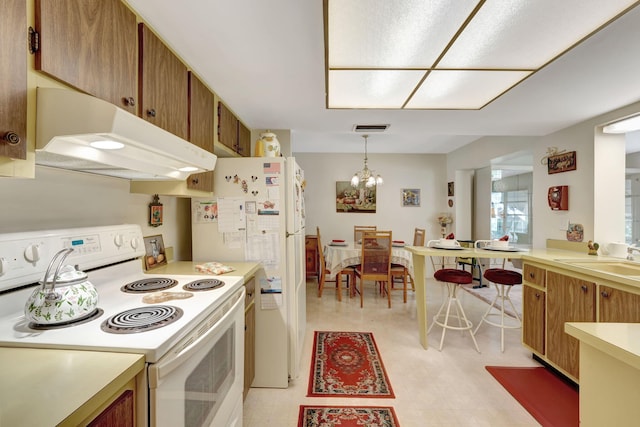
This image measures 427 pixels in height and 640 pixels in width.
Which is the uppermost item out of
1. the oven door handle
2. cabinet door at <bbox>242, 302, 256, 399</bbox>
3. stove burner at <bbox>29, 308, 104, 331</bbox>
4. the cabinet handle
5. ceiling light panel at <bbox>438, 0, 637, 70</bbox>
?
ceiling light panel at <bbox>438, 0, 637, 70</bbox>

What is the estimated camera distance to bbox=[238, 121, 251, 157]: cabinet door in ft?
8.74

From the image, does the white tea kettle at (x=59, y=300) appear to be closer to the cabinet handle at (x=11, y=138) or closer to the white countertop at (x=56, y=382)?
the white countertop at (x=56, y=382)

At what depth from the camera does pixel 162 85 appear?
1385mm

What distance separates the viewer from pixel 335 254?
411 centimetres

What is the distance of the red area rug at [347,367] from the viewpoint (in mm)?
2059

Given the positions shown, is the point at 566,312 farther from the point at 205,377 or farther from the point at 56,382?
the point at 56,382

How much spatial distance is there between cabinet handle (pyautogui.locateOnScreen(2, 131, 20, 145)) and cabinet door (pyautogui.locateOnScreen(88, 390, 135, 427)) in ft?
2.37

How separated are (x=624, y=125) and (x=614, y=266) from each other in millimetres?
1177

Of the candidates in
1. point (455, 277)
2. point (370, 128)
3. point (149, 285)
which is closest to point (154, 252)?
point (149, 285)

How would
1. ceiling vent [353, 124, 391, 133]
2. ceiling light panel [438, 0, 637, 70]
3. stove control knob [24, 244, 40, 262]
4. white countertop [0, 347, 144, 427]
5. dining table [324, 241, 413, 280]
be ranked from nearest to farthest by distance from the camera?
white countertop [0, 347, 144, 427] → stove control knob [24, 244, 40, 262] → ceiling light panel [438, 0, 637, 70] → ceiling vent [353, 124, 391, 133] → dining table [324, 241, 413, 280]

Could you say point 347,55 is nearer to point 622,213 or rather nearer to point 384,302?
point 622,213

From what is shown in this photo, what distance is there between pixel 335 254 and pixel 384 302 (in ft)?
3.14

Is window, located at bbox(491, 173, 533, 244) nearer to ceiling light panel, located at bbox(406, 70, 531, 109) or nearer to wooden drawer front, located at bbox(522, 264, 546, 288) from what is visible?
wooden drawer front, located at bbox(522, 264, 546, 288)

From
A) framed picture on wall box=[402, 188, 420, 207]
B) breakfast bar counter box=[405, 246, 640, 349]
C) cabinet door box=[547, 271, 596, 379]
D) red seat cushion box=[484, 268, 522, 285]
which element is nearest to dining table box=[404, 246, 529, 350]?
breakfast bar counter box=[405, 246, 640, 349]
